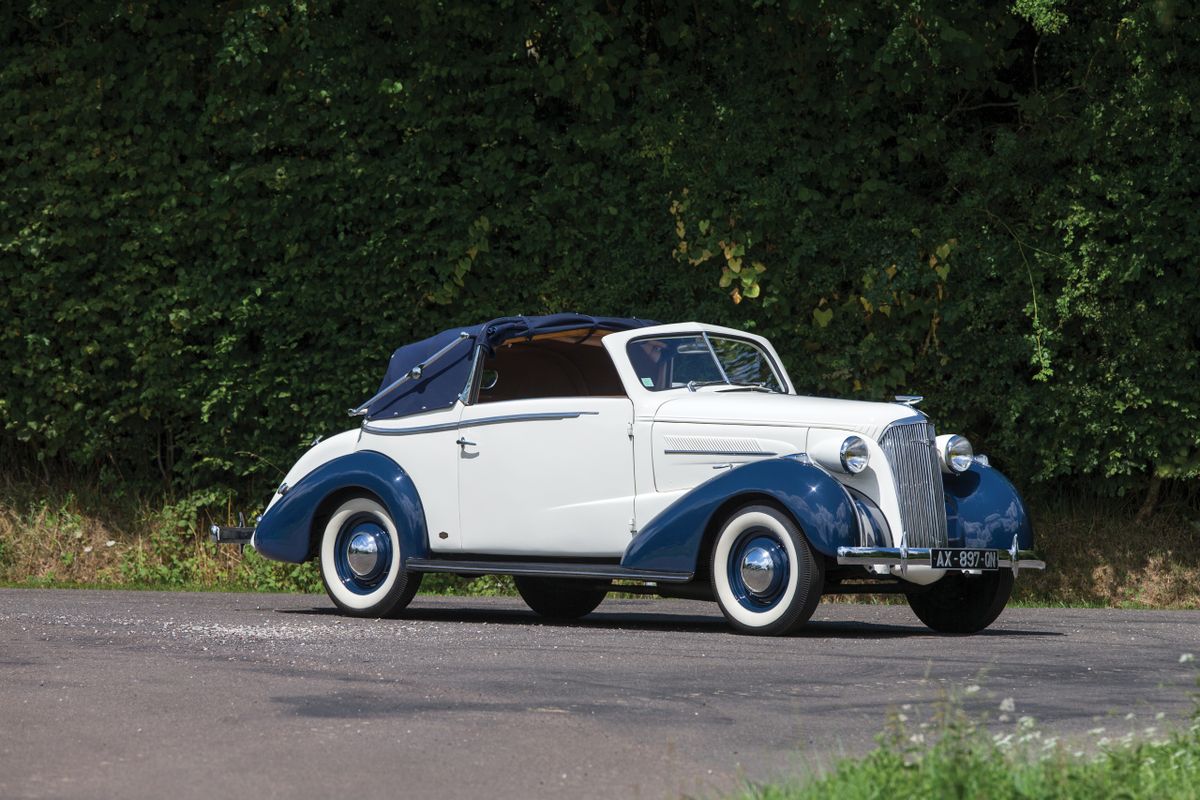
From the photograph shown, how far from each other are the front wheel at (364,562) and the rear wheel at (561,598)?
97 cm

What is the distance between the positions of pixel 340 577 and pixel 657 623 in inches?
82.7

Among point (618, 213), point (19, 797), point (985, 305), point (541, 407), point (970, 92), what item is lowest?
point (19, 797)

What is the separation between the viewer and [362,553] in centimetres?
1029

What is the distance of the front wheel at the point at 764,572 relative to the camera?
8477mm

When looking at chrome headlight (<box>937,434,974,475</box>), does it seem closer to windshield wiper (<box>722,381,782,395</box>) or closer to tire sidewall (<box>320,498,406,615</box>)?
windshield wiper (<box>722,381,782,395</box>)

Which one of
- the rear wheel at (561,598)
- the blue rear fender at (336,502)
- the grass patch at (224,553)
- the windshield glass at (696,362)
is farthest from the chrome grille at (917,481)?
the grass patch at (224,553)

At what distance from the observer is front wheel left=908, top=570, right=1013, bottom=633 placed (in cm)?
939

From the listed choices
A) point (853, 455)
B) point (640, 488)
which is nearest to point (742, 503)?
point (853, 455)

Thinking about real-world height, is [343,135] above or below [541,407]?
above

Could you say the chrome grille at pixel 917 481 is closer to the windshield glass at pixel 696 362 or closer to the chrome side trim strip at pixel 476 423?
the windshield glass at pixel 696 362

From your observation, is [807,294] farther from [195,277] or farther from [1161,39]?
[195,277]

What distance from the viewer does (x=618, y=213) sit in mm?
13930

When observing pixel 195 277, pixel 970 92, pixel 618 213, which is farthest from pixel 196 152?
pixel 970 92

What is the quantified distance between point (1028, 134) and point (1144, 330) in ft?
6.67
